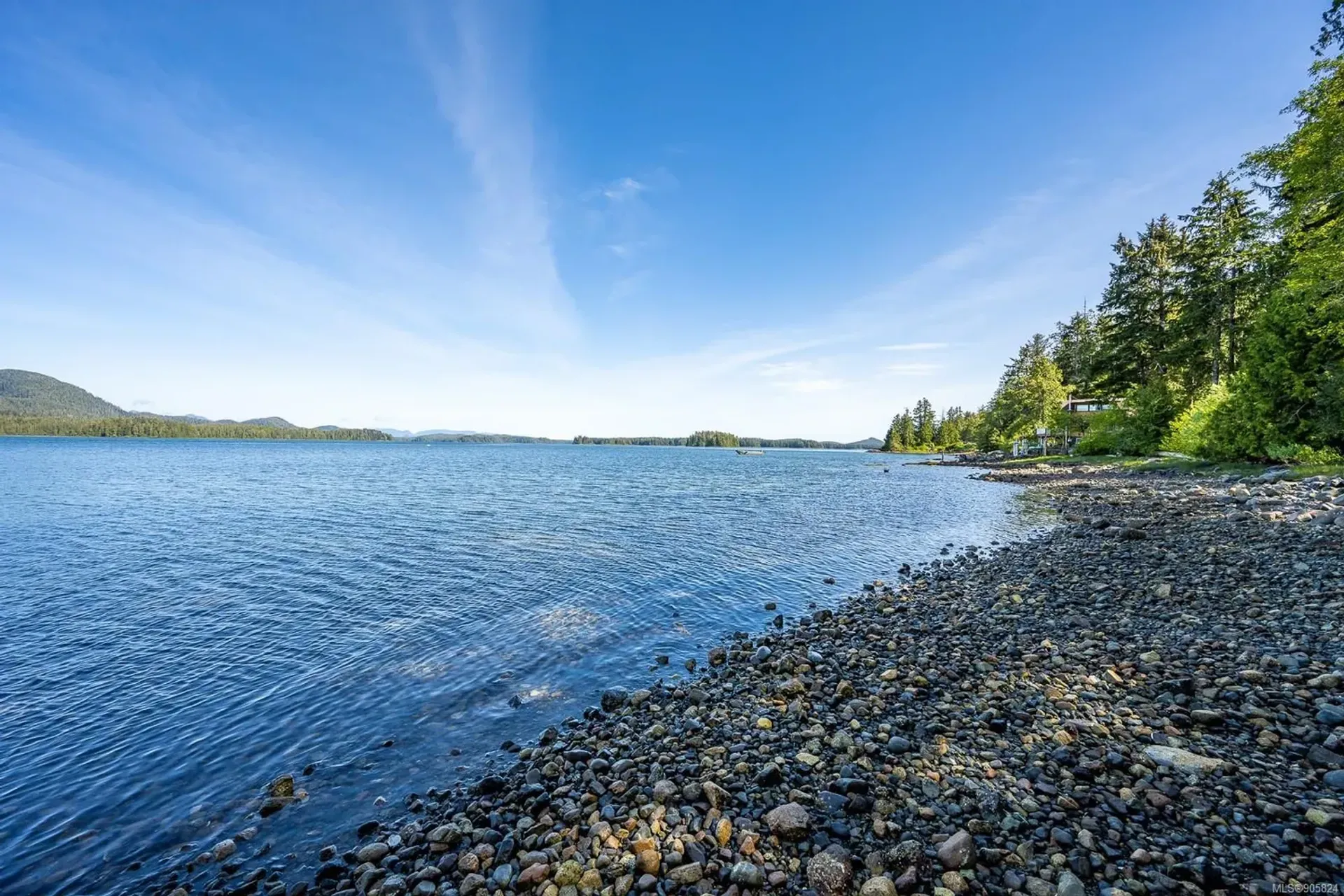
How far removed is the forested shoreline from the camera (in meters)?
21.7

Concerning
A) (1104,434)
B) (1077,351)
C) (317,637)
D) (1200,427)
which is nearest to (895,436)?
(1077,351)

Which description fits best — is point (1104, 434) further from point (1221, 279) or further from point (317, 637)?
point (317, 637)

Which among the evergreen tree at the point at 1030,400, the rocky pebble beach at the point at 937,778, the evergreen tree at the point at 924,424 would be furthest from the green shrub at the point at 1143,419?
the evergreen tree at the point at 924,424

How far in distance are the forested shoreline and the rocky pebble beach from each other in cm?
2242

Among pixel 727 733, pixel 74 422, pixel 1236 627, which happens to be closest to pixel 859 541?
pixel 1236 627

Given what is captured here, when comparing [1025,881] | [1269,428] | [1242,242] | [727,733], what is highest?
[1242,242]

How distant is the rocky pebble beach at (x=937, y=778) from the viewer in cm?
475

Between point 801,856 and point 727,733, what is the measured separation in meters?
2.70

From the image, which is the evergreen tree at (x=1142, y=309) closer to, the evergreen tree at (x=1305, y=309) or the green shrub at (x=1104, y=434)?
the green shrub at (x=1104, y=434)

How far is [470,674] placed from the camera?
443 inches

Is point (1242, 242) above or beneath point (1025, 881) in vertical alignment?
above

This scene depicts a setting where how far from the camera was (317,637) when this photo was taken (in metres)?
13.2

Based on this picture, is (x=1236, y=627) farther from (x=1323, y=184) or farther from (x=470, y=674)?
(x=1323, y=184)

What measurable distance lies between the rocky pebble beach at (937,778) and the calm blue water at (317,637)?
48.4 inches
